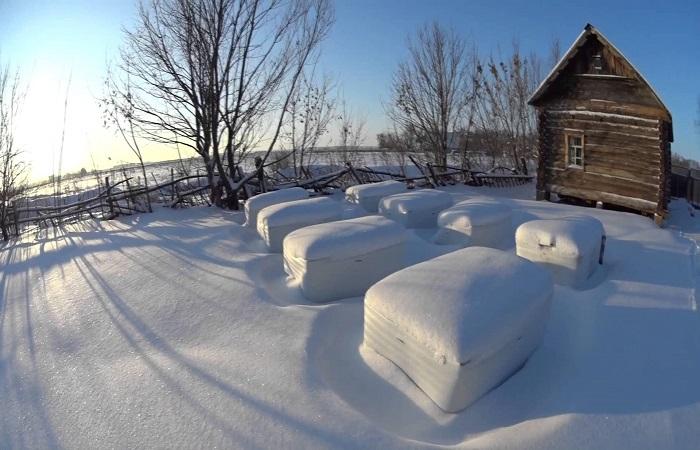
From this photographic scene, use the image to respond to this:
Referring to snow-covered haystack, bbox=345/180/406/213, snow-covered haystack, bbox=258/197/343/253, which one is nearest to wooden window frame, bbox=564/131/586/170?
snow-covered haystack, bbox=345/180/406/213

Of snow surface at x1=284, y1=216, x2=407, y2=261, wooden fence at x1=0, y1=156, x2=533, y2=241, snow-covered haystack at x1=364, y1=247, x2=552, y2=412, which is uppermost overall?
wooden fence at x1=0, y1=156, x2=533, y2=241

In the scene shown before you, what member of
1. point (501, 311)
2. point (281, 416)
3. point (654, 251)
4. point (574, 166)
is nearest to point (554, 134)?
point (574, 166)

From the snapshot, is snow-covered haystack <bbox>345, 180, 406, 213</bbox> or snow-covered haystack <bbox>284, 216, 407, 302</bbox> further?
snow-covered haystack <bbox>345, 180, 406, 213</bbox>

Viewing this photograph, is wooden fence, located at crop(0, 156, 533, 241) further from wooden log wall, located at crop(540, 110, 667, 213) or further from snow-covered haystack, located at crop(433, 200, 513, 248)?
snow-covered haystack, located at crop(433, 200, 513, 248)

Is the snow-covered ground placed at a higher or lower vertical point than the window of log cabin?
lower

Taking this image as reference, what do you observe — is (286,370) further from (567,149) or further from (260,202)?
(567,149)

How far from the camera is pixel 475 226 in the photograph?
6129 mm

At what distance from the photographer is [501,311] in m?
2.87

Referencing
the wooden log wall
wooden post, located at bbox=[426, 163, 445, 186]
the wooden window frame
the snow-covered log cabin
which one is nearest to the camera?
the snow-covered log cabin

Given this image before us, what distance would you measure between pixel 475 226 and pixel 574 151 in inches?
218

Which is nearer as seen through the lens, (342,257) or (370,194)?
(342,257)

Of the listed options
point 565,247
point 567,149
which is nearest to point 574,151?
point 567,149

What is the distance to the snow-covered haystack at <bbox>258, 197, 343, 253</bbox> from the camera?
6.38 meters

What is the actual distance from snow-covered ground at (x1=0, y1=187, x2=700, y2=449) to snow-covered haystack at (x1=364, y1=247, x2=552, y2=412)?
0.47 ft
